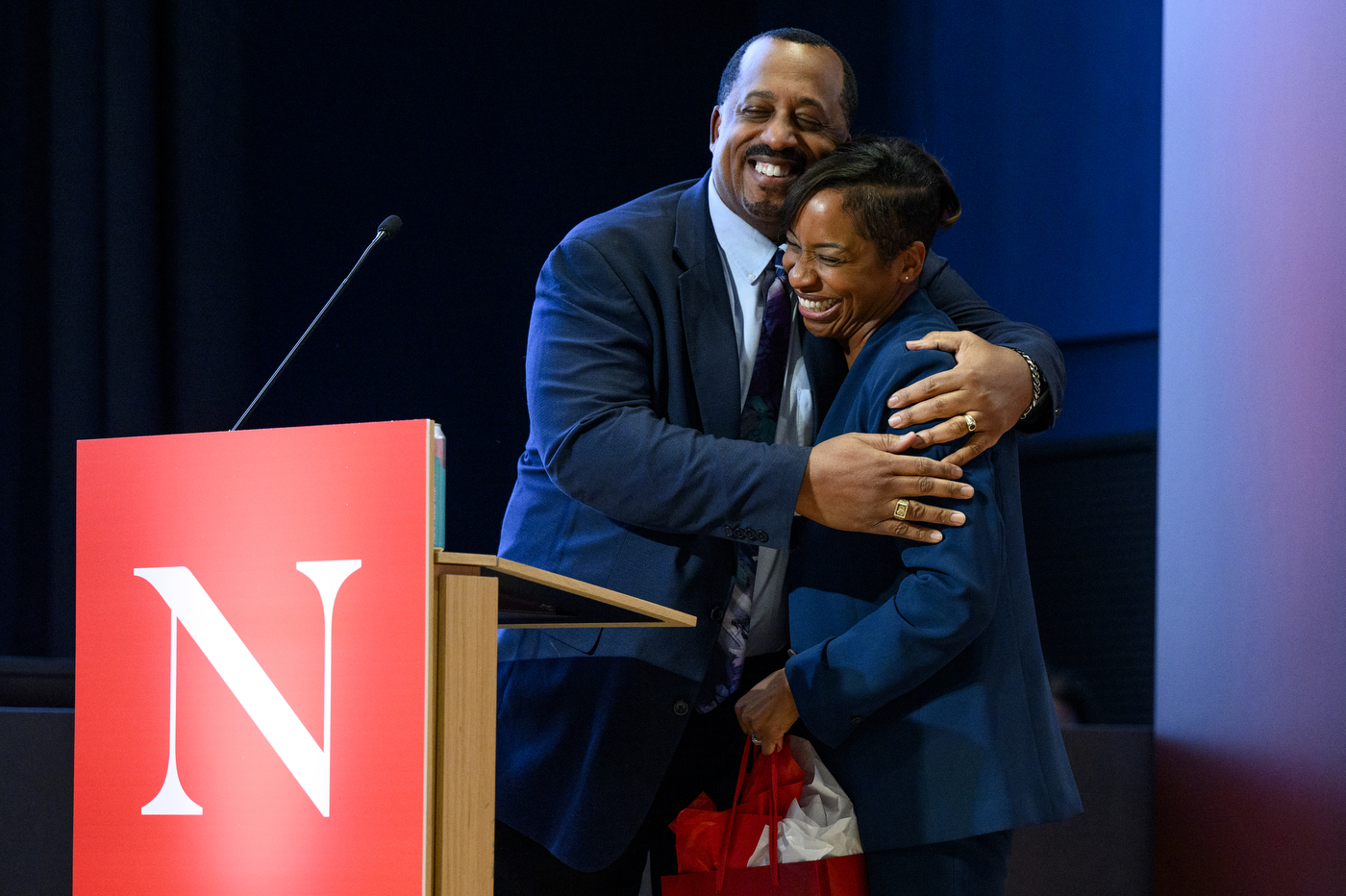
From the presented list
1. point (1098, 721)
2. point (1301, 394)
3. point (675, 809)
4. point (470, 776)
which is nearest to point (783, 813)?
point (675, 809)

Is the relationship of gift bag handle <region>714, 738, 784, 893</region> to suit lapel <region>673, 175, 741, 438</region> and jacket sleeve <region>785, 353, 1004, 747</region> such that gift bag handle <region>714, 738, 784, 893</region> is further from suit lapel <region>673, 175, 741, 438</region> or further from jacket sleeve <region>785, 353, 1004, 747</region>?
suit lapel <region>673, 175, 741, 438</region>

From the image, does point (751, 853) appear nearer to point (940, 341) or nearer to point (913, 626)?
point (913, 626)

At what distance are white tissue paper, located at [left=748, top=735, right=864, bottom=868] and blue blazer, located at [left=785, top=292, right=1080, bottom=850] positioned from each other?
2 centimetres

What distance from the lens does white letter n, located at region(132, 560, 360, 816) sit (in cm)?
103

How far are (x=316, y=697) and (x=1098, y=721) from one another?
2.73m

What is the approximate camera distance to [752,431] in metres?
1.69

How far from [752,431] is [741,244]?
0.28 meters

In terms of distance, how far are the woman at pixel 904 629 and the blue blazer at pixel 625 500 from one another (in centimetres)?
12

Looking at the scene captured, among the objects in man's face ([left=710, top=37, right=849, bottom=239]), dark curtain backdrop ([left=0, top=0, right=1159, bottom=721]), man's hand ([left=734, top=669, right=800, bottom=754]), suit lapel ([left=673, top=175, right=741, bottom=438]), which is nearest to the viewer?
man's hand ([left=734, top=669, right=800, bottom=754])

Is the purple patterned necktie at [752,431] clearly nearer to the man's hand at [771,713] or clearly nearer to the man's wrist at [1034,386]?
the man's hand at [771,713]

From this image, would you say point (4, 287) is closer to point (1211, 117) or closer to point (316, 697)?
point (316, 697)

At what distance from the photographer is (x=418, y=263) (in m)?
3.57

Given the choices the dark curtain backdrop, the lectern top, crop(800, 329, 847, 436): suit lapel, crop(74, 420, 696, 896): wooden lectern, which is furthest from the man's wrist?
the dark curtain backdrop

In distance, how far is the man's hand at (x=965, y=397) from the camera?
144 cm
